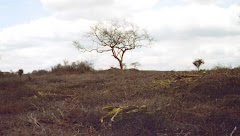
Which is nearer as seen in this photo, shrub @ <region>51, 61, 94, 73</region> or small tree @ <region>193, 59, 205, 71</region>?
small tree @ <region>193, 59, 205, 71</region>

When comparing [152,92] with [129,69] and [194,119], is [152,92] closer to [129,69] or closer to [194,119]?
[194,119]

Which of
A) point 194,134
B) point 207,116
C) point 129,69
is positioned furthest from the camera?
point 129,69

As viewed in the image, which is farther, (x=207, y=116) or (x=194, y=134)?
(x=207, y=116)

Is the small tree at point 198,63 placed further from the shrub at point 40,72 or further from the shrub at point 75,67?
the shrub at point 40,72

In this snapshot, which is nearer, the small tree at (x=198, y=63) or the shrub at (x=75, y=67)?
the small tree at (x=198, y=63)

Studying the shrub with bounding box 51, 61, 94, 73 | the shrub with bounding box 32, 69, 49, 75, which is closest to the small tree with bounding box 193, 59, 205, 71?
the shrub with bounding box 51, 61, 94, 73

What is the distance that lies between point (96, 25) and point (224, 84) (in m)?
10.8

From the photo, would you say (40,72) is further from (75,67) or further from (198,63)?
(198,63)

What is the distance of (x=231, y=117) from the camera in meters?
5.02

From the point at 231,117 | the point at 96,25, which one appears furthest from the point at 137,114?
the point at 96,25

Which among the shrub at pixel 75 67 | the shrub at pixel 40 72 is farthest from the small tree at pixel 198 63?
the shrub at pixel 40 72

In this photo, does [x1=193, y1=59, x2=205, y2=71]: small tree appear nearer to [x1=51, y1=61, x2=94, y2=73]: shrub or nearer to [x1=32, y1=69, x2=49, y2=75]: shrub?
[x1=51, y1=61, x2=94, y2=73]: shrub

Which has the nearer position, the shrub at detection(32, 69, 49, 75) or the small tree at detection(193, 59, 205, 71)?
the small tree at detection(193, 59, 205, 71)

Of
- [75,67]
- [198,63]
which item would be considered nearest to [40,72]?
[75,67]
